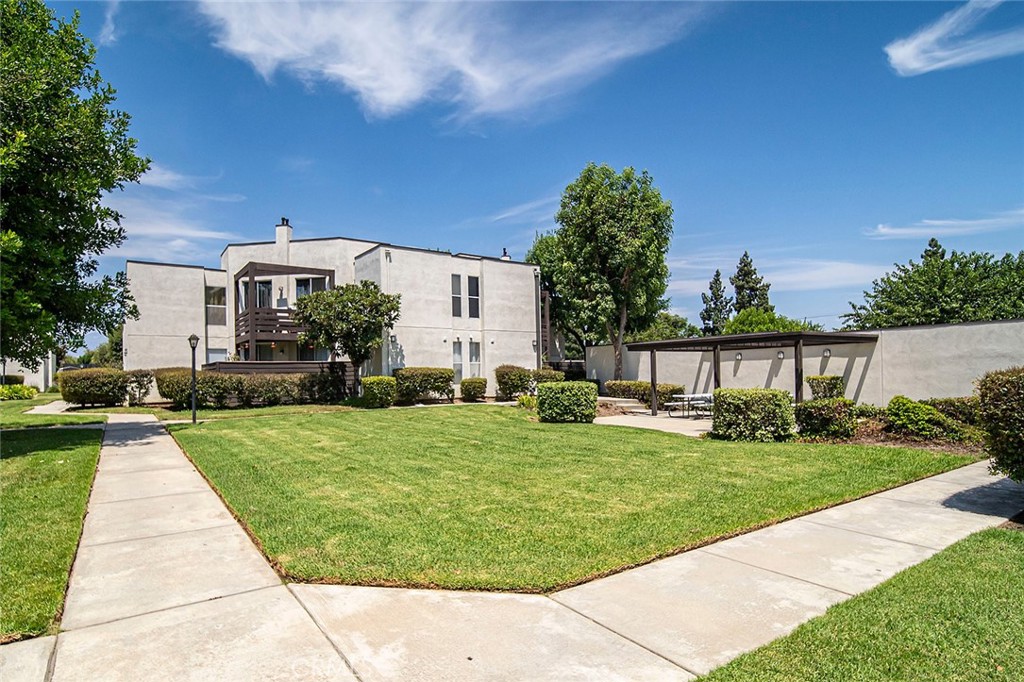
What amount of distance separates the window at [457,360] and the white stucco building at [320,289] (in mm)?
44

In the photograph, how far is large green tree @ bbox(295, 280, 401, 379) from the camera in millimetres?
19438

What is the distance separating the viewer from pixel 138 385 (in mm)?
20203

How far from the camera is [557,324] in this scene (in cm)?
3509

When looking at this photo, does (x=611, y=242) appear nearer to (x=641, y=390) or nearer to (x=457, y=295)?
(x=641, y=390)

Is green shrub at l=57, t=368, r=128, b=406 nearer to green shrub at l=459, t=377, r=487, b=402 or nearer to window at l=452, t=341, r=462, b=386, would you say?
window at l=452, t=341, r=462, b=386

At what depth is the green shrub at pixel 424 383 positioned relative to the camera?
20.8 meters

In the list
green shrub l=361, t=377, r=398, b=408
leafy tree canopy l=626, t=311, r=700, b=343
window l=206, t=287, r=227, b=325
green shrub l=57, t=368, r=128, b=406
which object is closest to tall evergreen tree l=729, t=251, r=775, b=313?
leafy tree canopy l=626, t=311, r=700, b=343

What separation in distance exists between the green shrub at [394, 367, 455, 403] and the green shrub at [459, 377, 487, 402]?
19.6 inches

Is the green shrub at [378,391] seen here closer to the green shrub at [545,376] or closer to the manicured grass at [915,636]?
the green shrub at [545,376]

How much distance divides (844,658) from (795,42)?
38.5 feet

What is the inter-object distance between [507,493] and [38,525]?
4.70 m

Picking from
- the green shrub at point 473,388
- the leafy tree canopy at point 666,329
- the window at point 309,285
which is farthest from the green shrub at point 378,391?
the leafy tree canopy at point 666,329

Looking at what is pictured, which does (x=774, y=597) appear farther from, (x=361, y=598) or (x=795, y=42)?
(x=795, y=42)

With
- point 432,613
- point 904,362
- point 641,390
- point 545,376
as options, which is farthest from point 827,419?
point 545,376
